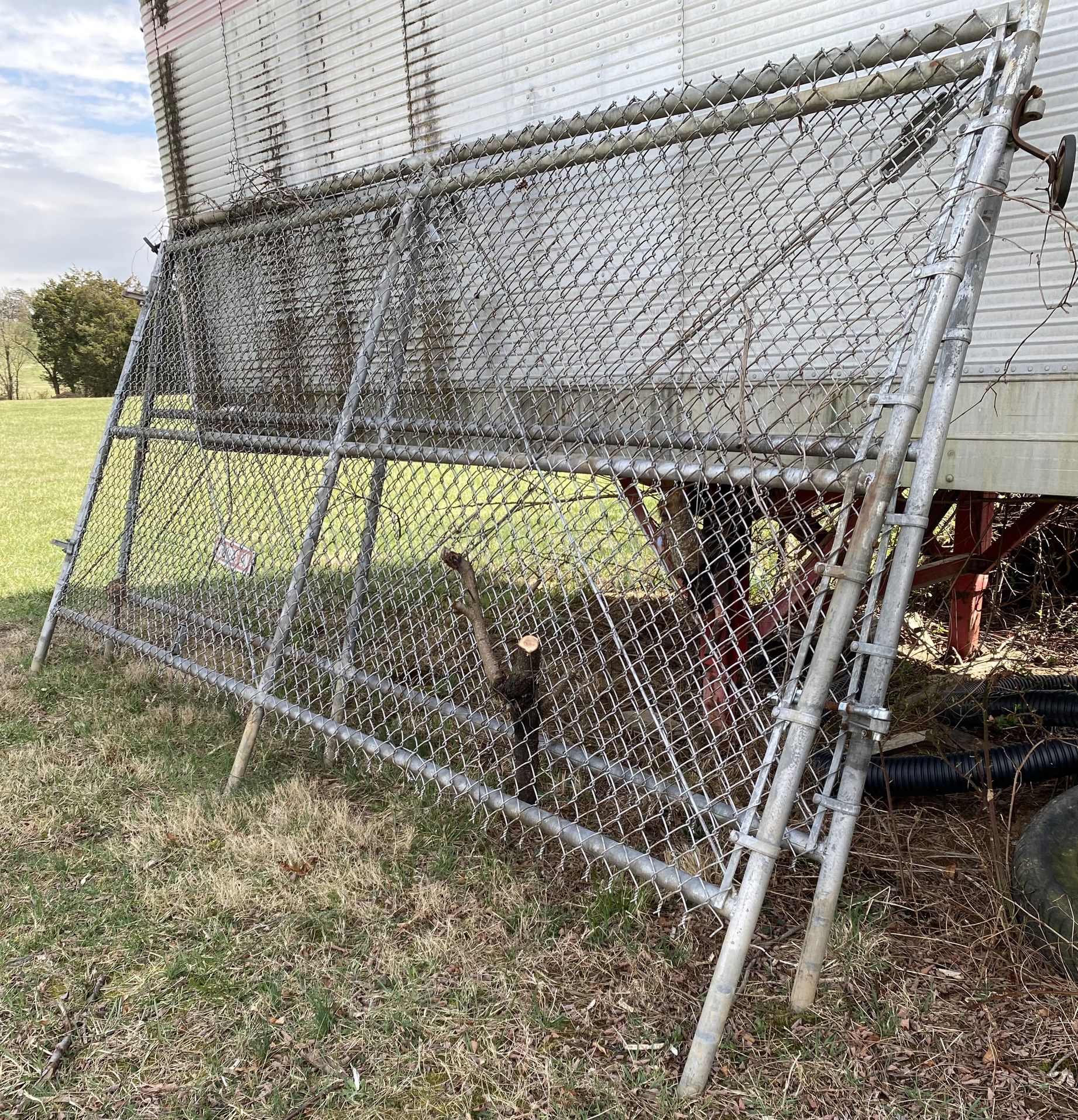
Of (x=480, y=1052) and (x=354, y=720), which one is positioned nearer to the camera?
(x=480, y=1052)

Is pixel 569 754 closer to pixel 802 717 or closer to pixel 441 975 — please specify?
pixel 441 975

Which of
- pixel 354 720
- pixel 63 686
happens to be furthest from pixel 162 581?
pixel 354 720

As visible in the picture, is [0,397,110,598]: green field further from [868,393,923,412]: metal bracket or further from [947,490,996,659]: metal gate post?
[868,393,923,412]: metal bracket

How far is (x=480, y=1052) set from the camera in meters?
2.20

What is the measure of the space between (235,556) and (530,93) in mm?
2631

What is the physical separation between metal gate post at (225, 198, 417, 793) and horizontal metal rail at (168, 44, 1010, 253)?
23 centimetres

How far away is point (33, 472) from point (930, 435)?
63.6 ft

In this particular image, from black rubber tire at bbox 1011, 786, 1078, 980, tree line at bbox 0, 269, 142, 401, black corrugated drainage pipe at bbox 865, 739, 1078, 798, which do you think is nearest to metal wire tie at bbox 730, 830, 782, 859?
black rubber tire at bbox 1011, 786, 1078, 980

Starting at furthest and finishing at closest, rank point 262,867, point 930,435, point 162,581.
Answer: point 162,581
point 262,867
point 930,435

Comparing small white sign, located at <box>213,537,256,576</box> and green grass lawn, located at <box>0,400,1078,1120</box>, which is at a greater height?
small white sign, located at <box>213,537,256,576</box>

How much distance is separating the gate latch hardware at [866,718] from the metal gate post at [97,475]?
186 inches

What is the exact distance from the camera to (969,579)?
495 cm

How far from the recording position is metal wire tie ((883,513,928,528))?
200cm

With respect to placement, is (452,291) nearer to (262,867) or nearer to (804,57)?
(804,57)
